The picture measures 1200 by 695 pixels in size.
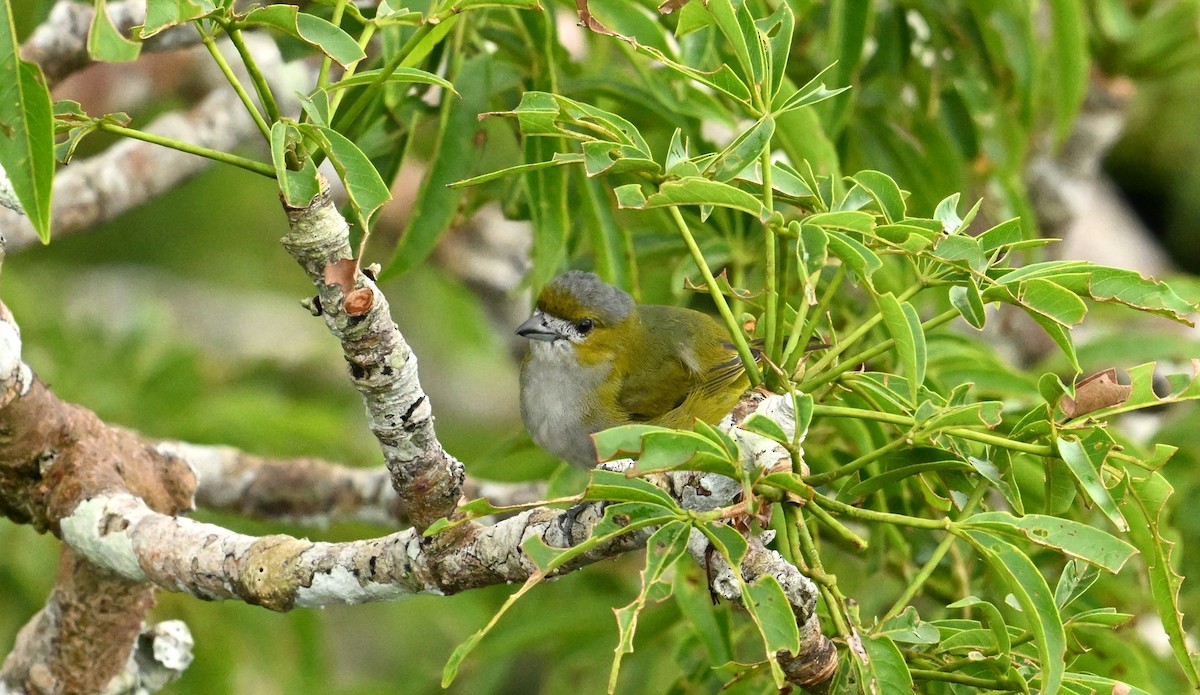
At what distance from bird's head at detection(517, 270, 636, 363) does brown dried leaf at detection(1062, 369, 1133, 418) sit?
72.9 inches

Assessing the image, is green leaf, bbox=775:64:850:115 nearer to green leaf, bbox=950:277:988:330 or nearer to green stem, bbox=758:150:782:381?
green stem, bbox=758:150:782:381

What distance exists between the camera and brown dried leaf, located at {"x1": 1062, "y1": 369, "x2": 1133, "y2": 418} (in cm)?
162

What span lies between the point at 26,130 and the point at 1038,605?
1.36 metres

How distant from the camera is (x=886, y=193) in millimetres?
1846

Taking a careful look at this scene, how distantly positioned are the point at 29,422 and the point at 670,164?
1505 mm

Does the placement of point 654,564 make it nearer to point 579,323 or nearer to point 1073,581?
point 1073,581

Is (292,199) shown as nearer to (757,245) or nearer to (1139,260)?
(757,245)

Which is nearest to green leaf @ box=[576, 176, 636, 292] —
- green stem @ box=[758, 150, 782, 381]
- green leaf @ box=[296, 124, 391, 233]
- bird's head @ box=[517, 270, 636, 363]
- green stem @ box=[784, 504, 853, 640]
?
bird's head @ box=[517, 270, 636, 363]

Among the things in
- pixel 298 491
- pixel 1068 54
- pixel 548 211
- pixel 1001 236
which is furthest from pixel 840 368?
pixel 298 491

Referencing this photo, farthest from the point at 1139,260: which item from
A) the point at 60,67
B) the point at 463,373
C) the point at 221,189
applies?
the point at 60,67

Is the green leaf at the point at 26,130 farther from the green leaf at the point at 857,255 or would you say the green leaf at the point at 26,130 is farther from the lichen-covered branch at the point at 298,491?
the lichen-covered branch at the point at 298,491

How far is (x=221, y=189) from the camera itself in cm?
698

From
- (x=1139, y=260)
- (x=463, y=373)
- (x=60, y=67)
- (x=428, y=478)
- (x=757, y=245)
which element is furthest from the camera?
(x=463, y=373)

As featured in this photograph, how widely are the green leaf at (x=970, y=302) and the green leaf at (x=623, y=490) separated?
54 centimetres
